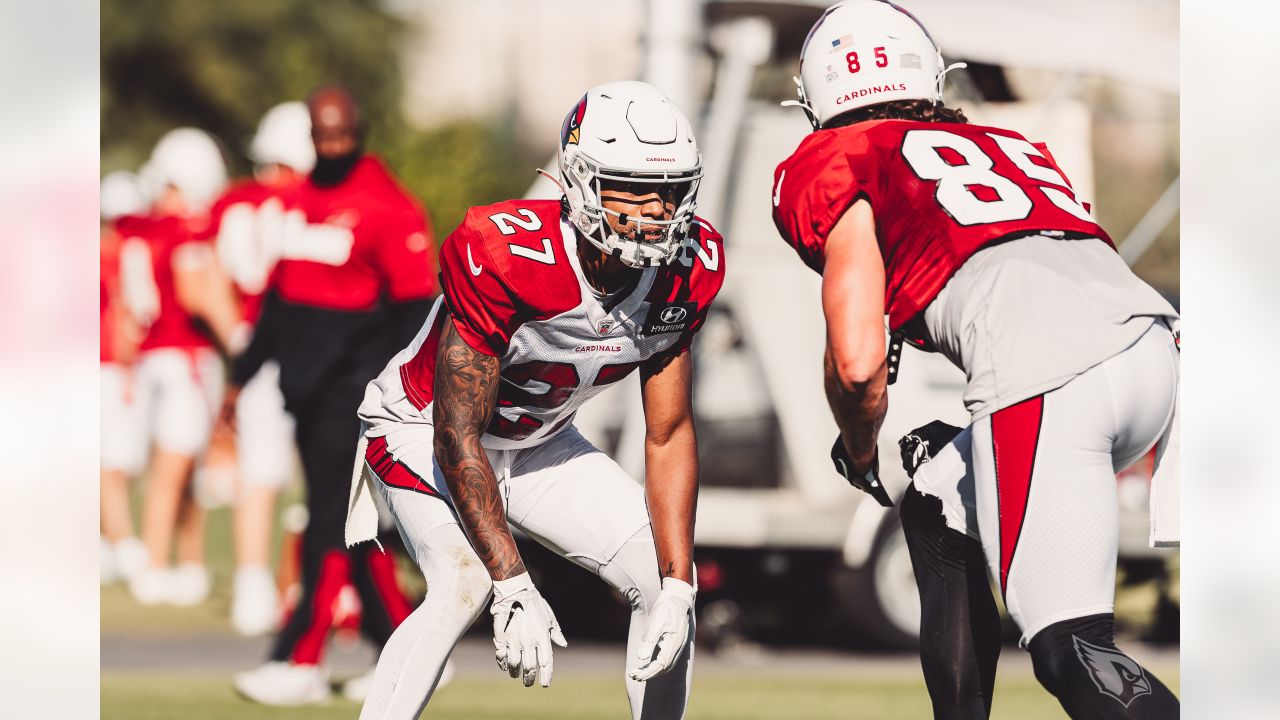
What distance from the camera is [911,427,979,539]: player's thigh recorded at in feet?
11.4

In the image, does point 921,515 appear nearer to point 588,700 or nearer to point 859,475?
point 859,475

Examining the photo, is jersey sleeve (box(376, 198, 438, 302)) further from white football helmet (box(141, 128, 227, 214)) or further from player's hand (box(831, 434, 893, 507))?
white football helmet (box(141, 128, 227, 214))

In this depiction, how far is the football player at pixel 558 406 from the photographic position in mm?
3525

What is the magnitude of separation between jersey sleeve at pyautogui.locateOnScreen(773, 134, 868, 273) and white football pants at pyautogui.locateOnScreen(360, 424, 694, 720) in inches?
30.3

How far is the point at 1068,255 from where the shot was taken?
10.9 ft

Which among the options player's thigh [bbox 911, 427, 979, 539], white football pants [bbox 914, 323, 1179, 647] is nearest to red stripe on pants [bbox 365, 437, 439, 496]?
player's thigh [bbox 911, 427, 979, 539]

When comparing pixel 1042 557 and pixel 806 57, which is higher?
pixel 806 57

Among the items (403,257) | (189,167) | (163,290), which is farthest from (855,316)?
(189,167)

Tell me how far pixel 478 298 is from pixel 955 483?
1.01m

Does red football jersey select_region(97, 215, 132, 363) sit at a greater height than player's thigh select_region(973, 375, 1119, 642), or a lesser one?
lesser

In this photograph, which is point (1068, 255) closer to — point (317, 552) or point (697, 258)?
point (697, 258)
